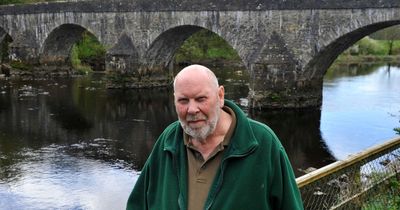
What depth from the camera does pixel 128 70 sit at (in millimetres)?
24641

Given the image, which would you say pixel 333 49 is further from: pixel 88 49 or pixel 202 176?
pixel 88 49

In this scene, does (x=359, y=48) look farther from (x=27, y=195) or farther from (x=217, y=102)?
(x=217, y=102)

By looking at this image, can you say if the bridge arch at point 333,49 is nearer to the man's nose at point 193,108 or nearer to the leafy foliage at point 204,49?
the man's nose at point 193,108

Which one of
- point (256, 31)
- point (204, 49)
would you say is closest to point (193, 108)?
point (256, 31)

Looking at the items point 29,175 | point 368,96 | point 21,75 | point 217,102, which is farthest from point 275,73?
point 21,75

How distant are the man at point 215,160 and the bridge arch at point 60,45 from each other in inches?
1081

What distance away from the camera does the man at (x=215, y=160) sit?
2574mm

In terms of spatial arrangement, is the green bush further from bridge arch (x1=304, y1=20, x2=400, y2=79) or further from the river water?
bridge arch (x1=304, y1=20, x2=400, y2=79)

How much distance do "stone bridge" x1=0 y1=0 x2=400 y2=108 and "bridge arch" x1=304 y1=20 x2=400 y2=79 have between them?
0.04m

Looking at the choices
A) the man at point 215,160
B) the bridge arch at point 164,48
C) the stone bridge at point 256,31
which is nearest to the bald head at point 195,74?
the man at point 215,160

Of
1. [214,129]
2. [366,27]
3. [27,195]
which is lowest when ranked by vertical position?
[27,195]

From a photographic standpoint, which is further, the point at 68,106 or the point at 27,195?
the point at 68,106

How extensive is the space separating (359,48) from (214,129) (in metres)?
45.4

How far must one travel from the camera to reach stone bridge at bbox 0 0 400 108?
56.5 ft
